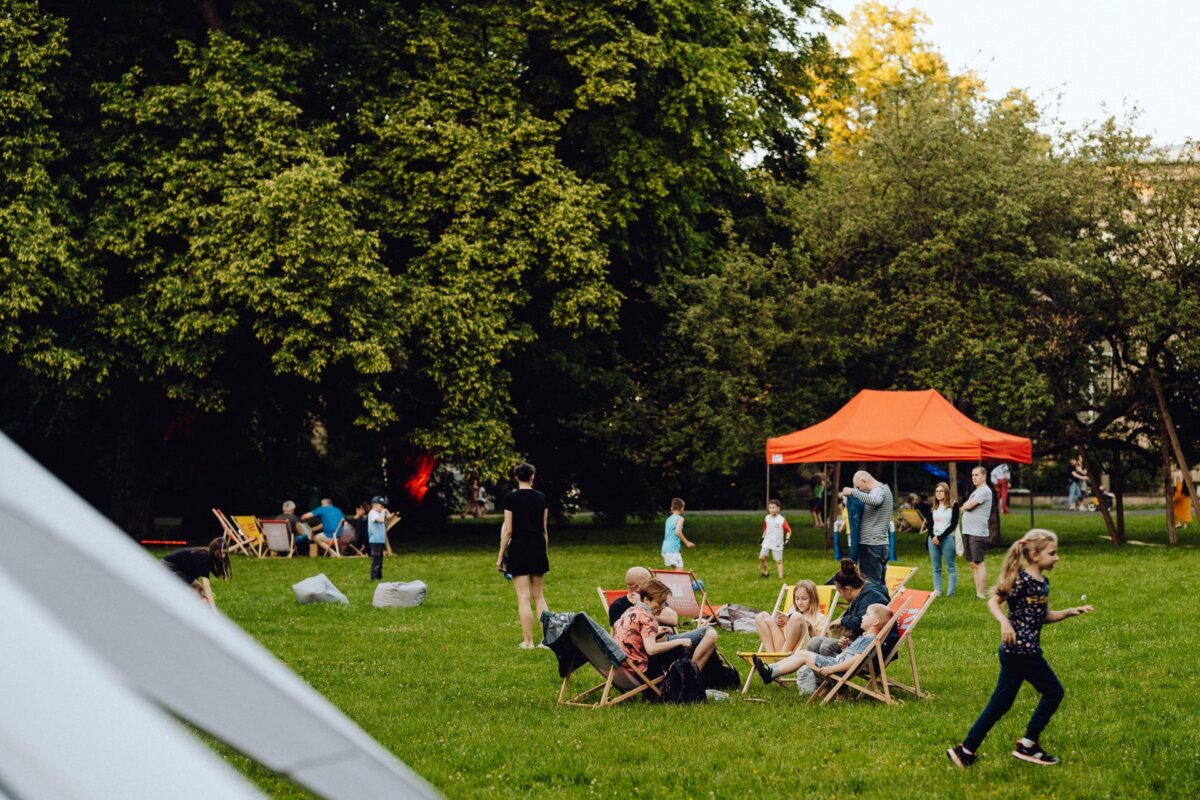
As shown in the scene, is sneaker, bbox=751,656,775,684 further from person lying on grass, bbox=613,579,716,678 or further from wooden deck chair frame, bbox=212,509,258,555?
wooden deck chair frame, bbox=212,509,258,555

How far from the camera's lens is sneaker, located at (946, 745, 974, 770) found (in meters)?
8.39

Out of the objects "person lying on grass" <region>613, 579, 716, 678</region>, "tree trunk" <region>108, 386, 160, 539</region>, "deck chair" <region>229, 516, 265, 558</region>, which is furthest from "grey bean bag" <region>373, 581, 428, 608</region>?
"tree trunk" <region>108, 386, 160, 539</region>

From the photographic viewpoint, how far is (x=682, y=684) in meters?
10.9

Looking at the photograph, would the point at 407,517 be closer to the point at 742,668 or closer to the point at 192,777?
the point at 742,668

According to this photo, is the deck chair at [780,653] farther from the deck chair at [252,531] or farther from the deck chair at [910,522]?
the deck chair at [910,522]

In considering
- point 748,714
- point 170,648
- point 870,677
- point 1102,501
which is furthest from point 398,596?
point 1102,501

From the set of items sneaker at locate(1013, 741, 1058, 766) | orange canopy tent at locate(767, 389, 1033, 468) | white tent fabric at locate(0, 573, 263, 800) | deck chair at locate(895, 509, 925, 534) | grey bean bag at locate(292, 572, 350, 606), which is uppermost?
white tent fabric at locate(0, 573, 263, 800)

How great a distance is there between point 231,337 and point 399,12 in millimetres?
8199

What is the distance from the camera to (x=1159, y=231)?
96.8 feet

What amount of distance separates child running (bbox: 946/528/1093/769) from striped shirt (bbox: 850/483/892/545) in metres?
8.90

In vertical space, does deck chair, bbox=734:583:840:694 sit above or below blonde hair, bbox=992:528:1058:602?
below

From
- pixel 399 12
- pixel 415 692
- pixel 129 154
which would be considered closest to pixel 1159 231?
pixel 399 12

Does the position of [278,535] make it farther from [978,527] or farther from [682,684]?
[682,684]

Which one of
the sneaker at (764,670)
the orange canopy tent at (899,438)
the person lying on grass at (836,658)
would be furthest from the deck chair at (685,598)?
the orange canopy tent at (899,438)
